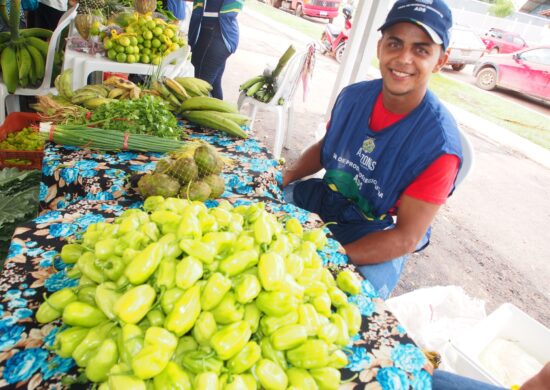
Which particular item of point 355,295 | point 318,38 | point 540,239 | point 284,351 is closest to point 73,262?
point 284,351

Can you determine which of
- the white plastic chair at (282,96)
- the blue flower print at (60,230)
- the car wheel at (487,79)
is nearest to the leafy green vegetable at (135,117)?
the blue flower print at (60,230)

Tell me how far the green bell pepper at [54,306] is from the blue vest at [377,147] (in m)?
1.82

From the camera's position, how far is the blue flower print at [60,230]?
1521 mm

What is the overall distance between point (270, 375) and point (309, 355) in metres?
0.13

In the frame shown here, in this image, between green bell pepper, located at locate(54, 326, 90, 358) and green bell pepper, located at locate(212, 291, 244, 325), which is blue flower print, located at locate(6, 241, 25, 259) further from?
green bell pepper, located at locate(212, 291, 244, 325)

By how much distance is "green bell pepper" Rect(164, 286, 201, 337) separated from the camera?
100cm

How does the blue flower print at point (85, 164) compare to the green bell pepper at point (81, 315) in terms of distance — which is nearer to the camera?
the green bell pepper at point (81, 315)

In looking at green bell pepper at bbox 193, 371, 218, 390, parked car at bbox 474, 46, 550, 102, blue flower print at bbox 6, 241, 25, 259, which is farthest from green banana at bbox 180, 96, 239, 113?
parked car at bbox 474, 46, 550, 102

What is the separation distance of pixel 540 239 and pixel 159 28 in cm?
548

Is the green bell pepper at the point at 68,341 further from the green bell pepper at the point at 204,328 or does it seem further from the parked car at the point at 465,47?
the parked car at the point at 465,47

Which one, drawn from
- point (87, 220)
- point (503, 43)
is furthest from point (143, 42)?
point (503, 43)

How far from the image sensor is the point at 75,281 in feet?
4.27

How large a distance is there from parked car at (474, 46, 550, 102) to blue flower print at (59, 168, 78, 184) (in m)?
13.6

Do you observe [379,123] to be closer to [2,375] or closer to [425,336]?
[425,336]
